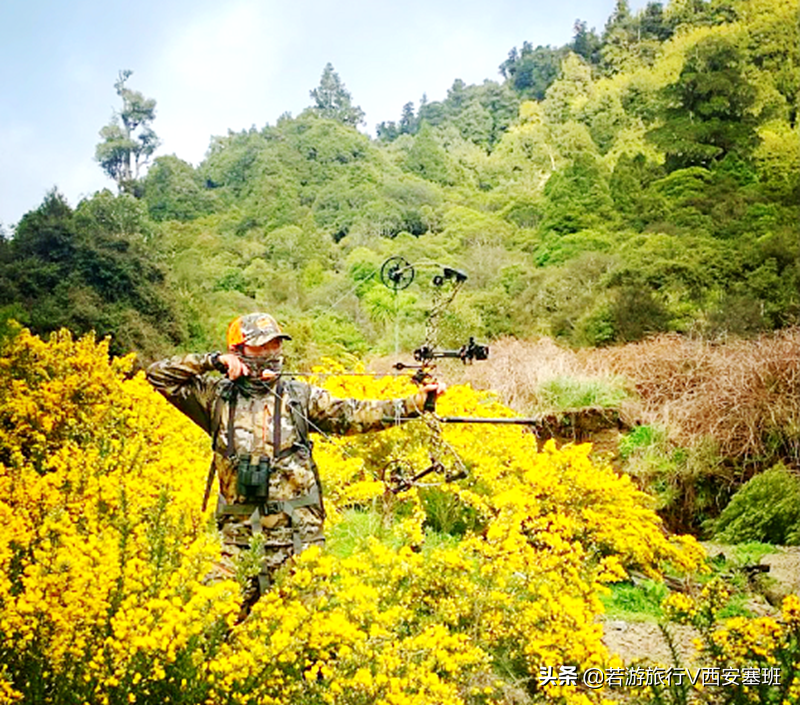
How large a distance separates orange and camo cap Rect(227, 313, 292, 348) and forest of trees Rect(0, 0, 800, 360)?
2213 millimetres

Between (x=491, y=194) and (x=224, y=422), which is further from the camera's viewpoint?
(x=491, y=194)

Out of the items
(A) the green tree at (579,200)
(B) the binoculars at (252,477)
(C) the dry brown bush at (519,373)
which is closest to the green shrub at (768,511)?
(C) the dry brown bush at (519,373)

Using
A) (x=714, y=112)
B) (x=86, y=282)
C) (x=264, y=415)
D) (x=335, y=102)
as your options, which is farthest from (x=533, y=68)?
(x=264, y=415)

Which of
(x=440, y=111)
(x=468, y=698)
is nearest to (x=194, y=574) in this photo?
(x=468, y=698)

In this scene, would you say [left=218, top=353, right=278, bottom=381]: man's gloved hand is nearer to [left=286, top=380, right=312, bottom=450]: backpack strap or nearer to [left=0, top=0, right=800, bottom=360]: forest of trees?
[left=286, top=380, right=312, bottom=450]: backpack strap

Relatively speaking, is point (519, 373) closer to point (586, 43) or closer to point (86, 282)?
point (86, 282)

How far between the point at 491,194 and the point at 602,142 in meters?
3.58

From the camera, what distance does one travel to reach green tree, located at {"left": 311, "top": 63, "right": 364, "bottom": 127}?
22.5 metres

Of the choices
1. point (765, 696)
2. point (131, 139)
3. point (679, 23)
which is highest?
point (679, 23)

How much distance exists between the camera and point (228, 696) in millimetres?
1900

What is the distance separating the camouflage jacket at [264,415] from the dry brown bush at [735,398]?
450 centimetres

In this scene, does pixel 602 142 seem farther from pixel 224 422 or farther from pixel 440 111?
pixel 224 422

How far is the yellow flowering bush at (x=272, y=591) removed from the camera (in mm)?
1875

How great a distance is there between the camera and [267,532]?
268cm
